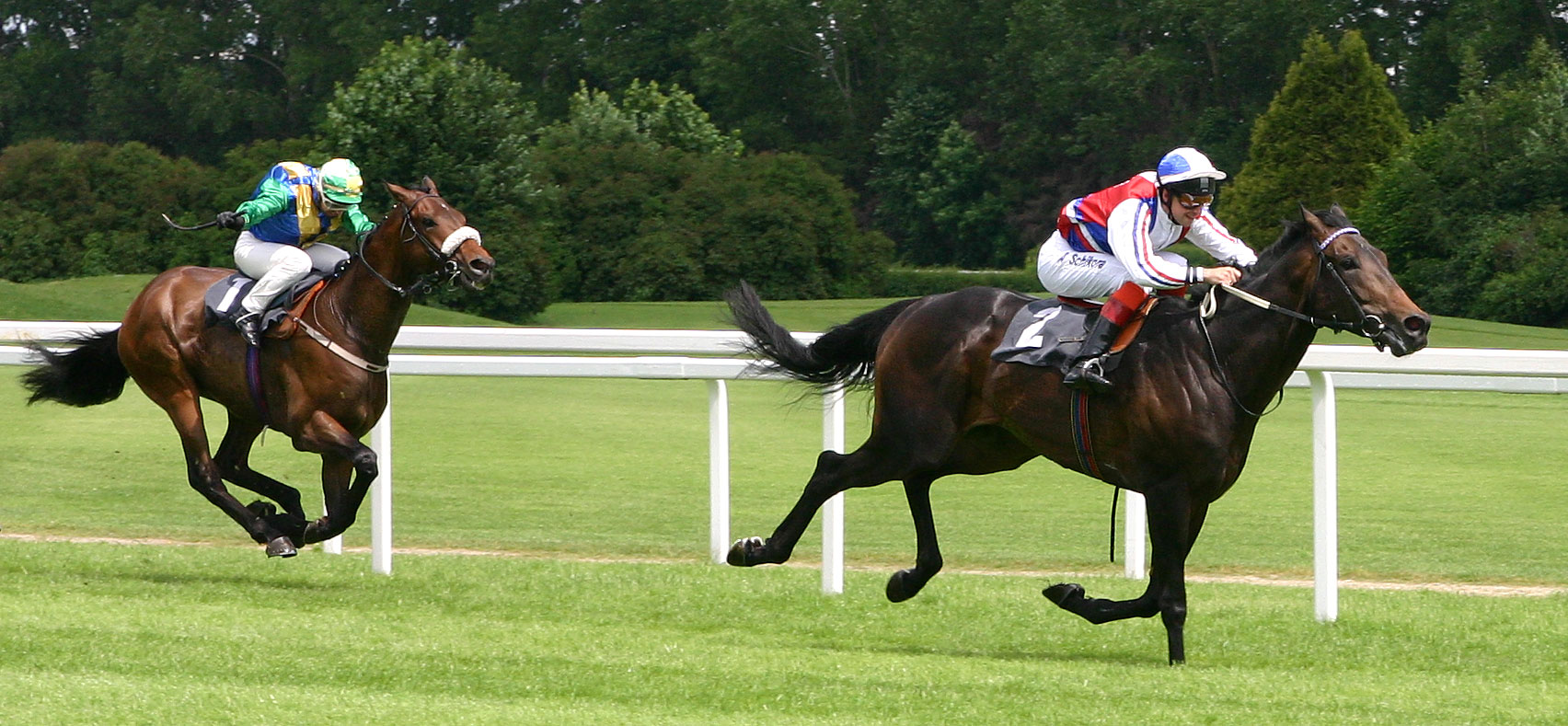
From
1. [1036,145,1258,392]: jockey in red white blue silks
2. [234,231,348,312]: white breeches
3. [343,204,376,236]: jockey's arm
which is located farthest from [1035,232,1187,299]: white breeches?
[234,231,348,312]: white breeches

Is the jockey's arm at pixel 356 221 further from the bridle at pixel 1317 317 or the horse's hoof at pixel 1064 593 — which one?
the bridle at pixel 1317 317

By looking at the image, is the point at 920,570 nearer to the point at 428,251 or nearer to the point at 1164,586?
the point at 1164,586

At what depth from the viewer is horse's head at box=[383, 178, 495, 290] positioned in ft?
20.2

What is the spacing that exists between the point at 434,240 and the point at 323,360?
0.57 m

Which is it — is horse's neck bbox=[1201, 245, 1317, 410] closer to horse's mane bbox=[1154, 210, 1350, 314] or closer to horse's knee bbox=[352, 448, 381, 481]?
horse's mane bbox=[1154, 210, 1350, 314]

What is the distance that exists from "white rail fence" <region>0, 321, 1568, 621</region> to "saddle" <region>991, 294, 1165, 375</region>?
2.37 feet

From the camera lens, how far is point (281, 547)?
632 centimetres

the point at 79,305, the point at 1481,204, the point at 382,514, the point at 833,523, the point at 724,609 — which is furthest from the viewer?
the point at 1481,204

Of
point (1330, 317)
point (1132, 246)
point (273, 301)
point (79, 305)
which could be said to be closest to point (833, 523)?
point (1132, 246)

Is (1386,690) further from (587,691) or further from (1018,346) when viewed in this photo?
(587,691)

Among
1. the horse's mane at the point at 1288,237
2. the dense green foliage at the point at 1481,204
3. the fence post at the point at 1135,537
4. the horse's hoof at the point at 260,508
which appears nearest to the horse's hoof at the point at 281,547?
the horse's hoof at the point at 260,508

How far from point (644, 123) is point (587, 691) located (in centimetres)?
2871

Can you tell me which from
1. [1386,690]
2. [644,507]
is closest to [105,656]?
[1386,690]

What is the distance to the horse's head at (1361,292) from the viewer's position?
493cm
